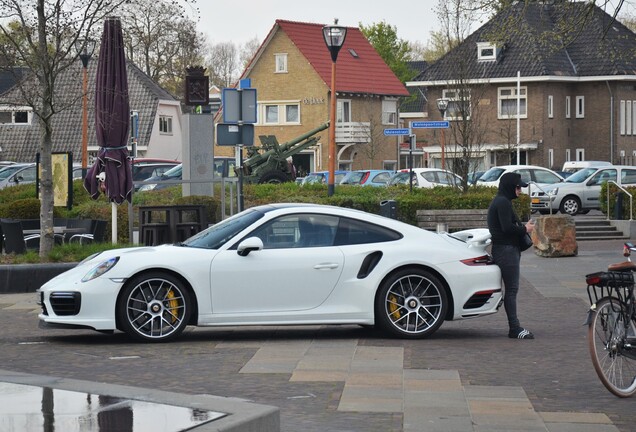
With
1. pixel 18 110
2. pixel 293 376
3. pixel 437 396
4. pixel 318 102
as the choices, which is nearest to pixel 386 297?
pixel 293 376

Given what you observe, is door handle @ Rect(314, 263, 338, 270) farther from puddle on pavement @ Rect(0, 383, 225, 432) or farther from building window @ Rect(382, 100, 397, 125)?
building window @ Rect(382, 100, 397, 125)

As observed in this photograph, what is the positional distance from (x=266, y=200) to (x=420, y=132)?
5152 centimetres

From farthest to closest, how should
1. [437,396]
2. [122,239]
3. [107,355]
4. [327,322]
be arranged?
1. [122,239]
2. [327,322]
3. [107,355]
4. [437,396]

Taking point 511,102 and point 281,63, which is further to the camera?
point 281,63

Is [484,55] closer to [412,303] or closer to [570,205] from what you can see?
[570,205]

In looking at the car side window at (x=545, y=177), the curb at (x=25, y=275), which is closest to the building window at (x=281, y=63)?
the car side window at (x=545, y=177)

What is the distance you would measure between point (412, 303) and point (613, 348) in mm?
3399

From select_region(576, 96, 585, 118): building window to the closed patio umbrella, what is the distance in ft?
169

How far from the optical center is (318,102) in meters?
73.8

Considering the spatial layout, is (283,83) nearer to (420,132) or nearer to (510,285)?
(420,132)

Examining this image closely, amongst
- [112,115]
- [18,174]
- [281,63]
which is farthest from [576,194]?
[281,63]

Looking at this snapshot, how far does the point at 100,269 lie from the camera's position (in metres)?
12.4

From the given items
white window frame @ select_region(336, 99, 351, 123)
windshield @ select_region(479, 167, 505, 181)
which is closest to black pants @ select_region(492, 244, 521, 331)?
windshield @ select_region(479, 167, 505, 181)

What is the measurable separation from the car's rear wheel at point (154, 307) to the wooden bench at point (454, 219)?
A: 19.2 metres
